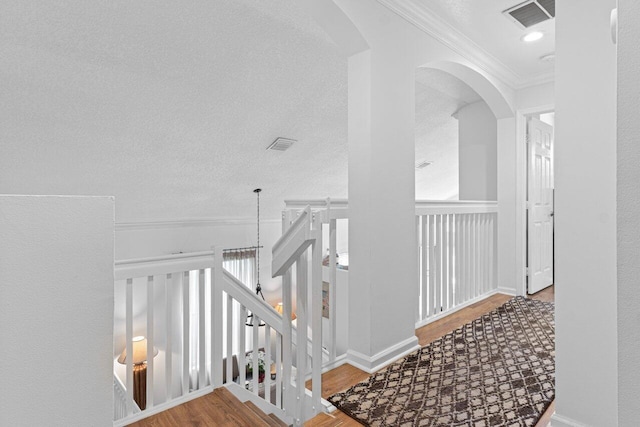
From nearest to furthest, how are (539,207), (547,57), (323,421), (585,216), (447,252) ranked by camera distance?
(585,216) → (323,421) → (447,252) → (547,57) → (539,207)

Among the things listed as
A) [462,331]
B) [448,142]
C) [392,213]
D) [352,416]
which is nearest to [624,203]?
[352,416]

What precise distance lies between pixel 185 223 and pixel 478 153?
4.33 m

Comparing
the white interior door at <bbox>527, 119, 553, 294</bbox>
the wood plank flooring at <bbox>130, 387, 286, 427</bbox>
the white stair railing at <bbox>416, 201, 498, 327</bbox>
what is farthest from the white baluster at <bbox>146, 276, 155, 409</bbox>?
the white interior door at <bbox>527, 119, 553, 294</bbox>

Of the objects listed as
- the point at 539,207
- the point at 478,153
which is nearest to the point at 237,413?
the point at 539,207

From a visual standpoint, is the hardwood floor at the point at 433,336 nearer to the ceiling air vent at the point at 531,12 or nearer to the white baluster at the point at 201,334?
the white baluster at the point at 201,334

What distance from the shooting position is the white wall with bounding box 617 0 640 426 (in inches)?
27.7

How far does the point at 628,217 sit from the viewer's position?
2.36 ft

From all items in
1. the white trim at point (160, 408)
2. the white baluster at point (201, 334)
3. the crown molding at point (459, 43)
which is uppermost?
the crown molding at point (459, 43)

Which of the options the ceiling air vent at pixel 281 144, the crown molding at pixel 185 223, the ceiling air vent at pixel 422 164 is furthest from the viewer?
the ceiling air vent at pixel 422 164

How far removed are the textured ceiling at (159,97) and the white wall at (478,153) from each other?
1637mm

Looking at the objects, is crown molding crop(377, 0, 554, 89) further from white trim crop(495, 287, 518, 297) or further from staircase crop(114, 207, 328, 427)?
white trim crop(495, 287, 518, 297)

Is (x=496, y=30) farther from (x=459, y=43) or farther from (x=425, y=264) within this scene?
(x=425, y=264)

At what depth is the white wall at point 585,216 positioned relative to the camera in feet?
4.85

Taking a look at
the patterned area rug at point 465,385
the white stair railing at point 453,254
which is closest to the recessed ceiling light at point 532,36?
the white stair railing at point 453,254
